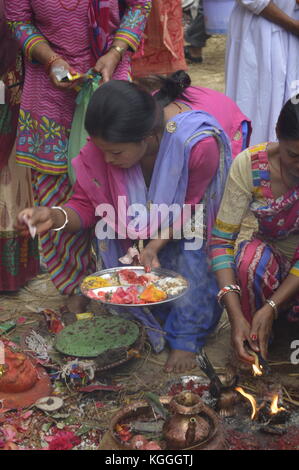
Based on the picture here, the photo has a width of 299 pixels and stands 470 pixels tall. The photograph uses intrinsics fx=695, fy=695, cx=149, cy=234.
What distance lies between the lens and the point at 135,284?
3.09 meters

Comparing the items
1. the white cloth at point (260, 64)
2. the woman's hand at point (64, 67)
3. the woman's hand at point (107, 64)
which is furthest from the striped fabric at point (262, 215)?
the white cloth at point (260, 64)

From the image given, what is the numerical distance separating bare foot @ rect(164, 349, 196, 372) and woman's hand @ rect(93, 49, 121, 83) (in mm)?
1330

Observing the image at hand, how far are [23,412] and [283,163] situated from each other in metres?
1.46

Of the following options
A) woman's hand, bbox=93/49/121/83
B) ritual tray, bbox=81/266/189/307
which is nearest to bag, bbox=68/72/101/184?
woman's hand, bbox=93/49/121/83

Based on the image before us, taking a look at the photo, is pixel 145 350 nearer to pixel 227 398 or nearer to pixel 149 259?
pixel 149 259

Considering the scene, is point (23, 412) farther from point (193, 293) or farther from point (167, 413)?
point (193, 293)

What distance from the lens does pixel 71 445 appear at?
2.57 metres

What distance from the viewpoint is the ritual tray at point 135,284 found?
117 inches

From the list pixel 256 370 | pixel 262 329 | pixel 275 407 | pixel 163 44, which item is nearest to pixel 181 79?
pixel 262 329

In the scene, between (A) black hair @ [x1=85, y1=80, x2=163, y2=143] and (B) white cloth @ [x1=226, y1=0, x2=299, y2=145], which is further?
(B) white cloth @ [x1=226, y1=0, x2=299, y2=145]

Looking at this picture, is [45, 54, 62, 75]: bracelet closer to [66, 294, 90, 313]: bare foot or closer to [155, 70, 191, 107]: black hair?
[155, 70, 191, 107]: black hair

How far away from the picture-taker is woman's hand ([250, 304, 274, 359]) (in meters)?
2.67

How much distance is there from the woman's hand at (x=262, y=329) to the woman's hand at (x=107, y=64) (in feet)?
4.43

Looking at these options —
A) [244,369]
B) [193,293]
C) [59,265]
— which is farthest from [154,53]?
[244,369]
